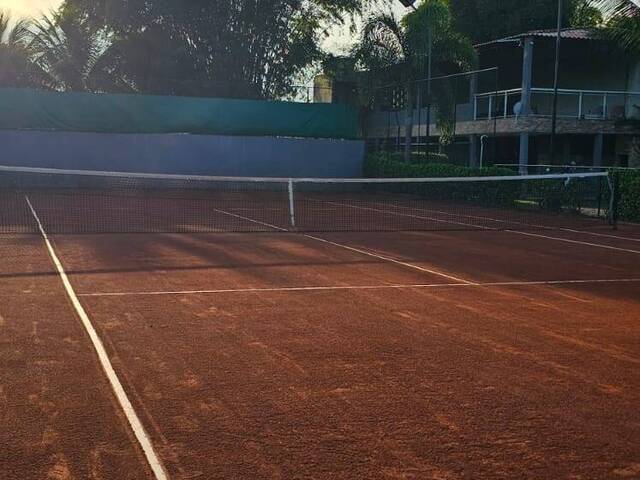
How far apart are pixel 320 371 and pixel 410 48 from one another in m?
29.9

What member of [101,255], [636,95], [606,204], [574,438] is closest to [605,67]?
[636,95]

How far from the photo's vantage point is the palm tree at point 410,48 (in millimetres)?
34031

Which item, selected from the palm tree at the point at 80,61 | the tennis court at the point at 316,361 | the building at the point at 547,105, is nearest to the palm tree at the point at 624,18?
the building at the point at 547,105

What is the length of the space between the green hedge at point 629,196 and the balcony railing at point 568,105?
316 inches

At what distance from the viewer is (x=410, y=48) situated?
3453 centimetres

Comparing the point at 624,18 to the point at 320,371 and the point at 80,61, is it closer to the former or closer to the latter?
the point at 320,371

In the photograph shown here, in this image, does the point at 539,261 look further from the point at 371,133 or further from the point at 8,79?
the point at 8,79

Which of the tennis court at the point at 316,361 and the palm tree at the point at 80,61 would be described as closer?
the tennis court at the point at 316,361

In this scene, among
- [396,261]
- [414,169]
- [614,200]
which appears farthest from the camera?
[414,169]

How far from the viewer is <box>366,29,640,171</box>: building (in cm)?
2981

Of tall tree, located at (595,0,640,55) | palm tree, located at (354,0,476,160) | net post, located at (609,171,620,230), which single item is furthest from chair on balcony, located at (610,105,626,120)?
net post, located at (609,171,620,230)

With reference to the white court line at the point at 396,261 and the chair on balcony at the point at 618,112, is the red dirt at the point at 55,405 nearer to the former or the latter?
the white court line at the point at 396,261

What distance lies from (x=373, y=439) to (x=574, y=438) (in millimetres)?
1221

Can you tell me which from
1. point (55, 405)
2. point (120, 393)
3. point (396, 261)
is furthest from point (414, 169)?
point (55, 405)
